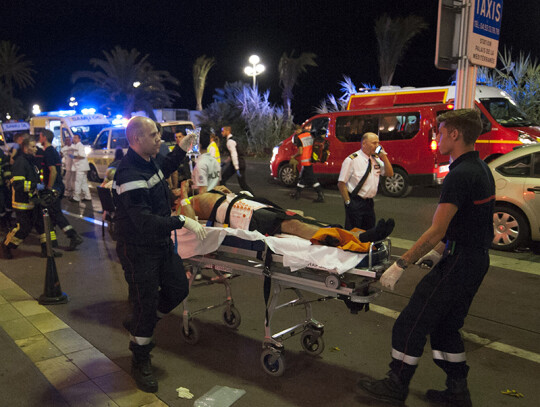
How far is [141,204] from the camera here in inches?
142

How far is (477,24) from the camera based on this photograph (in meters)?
5.92


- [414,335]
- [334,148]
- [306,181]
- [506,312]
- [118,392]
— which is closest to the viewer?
[414,335]

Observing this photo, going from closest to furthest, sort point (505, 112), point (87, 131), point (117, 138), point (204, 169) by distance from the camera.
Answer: point (204, 169) → point (505, 112) → point (117, 138) → point (87, 131)

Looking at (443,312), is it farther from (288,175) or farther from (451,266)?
(288,175)

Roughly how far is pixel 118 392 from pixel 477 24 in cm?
543

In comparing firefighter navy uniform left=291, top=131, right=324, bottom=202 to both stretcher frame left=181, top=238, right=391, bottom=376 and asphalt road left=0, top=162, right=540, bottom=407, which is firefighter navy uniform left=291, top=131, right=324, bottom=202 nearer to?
asphalt road left=0, top=162, right=540, bottom=407

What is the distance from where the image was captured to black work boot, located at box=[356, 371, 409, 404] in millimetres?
3387

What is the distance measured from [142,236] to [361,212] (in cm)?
320

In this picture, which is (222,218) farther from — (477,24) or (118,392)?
(477,24)

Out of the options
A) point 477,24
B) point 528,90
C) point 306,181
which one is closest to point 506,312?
point 477,24

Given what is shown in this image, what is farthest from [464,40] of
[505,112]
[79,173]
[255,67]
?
[255,67]

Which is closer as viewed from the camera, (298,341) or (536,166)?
(298,341)

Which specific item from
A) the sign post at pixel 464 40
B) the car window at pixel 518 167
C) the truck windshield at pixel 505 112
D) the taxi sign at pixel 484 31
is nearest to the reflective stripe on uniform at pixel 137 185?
the sign post at pixel 464 40

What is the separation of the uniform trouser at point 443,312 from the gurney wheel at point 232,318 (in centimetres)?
188
